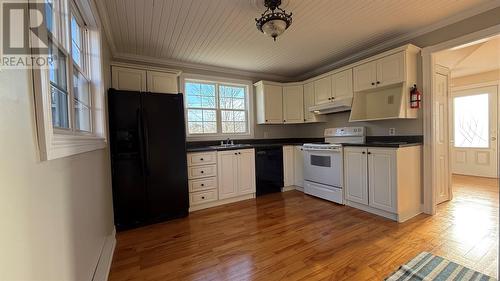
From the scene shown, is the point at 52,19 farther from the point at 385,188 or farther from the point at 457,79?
the point at 457,79

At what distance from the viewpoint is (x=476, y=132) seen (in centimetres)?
496

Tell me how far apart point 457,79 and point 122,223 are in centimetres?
749

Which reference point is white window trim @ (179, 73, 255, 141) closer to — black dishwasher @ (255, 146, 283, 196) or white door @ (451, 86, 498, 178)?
black dishwasher @ (255, 146, 283, 196)

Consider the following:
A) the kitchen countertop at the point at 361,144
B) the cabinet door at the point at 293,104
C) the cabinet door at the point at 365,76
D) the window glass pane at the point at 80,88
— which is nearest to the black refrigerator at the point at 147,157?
the kitchen countertop at the point at 361,144

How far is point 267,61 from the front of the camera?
395 cm

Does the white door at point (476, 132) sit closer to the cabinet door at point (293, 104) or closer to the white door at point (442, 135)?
the white door at point (442, 135)

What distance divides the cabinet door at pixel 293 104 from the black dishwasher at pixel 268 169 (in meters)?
0.86

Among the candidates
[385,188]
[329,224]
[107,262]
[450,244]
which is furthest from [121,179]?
[450,244]

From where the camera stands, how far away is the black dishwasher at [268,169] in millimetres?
3910

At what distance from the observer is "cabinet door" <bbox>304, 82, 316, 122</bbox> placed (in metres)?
4.33

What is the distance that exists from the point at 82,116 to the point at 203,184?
1899 mm

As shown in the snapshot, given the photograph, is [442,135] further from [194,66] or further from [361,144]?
[194,66]

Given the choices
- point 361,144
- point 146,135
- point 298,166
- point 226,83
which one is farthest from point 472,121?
point 146,135

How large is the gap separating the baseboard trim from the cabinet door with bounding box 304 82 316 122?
12.4 feet
